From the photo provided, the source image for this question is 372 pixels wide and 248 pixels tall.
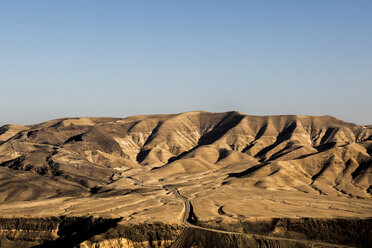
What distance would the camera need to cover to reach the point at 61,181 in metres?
186

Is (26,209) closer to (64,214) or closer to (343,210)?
(64,214)

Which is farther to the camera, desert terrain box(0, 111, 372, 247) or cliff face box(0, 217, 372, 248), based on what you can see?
desert terrain box(0, 111, 372, 247)

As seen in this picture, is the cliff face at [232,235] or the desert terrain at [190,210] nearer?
the cliff face at [232,235]

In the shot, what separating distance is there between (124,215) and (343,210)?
214ft

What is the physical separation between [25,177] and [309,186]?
397 ft

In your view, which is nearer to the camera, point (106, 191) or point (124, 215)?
point (124, 215)

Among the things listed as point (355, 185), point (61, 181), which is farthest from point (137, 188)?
point (355, 185)

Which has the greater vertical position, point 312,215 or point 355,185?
point 312,215

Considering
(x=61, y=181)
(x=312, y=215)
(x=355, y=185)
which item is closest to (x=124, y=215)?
(x=312, y=215)

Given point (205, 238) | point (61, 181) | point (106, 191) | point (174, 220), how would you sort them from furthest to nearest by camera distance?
point (61, 181) < point (106, 191) < point (174, 220) < point (205, 238)

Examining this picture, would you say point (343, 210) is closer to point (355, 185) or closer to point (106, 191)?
point (355, 185)

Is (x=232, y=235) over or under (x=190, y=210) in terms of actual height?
over

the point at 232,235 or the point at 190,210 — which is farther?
the point at 190,210

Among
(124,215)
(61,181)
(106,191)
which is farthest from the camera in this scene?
(61,181)
